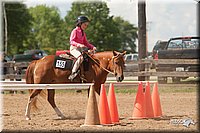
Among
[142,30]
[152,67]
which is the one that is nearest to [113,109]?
[142,30]

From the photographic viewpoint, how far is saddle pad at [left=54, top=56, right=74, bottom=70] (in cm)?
1118

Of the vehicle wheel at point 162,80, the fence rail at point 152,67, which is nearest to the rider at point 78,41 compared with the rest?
the fence rail at point 152,67

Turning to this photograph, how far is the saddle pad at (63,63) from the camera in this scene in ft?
36.7

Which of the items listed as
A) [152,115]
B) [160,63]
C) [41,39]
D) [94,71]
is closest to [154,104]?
[152,115]

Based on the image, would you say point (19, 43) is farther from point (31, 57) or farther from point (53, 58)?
point (53, 58)

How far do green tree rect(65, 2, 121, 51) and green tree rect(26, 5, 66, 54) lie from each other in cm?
755

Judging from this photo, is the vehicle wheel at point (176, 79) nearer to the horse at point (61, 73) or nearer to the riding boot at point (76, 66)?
the horse at point (61, 73)

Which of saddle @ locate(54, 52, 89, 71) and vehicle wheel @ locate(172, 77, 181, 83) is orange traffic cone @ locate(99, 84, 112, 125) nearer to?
saddle @ locate(54, 52, 89, 71)

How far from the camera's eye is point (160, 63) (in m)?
19.7

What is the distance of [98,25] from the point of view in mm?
63031

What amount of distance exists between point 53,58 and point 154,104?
279 cm

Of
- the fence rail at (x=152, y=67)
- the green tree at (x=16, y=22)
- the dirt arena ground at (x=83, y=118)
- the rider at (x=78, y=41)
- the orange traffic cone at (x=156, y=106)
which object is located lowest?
the dirt arena ground at (x=83, y=118)

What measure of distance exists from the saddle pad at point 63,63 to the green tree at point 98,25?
47.6 metres

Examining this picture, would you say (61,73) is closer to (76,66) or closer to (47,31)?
(76,66)
